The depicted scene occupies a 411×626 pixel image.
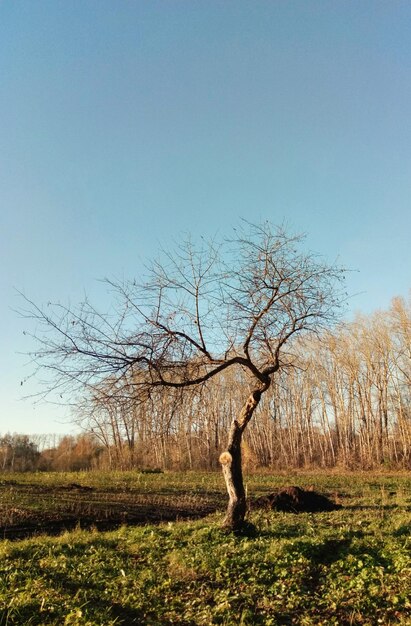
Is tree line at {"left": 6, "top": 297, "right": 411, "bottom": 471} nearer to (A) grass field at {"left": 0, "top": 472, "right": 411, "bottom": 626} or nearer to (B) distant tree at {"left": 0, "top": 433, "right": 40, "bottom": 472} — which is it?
(B) distant tree at {"left": 0, "top": 433, "right": 40, "bottom": 472}

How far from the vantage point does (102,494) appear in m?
17.7

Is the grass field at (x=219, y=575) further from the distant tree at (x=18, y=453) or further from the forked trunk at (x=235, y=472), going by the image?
the distant tree at (x=18, y=453)

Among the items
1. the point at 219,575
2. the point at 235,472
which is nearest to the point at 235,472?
the point at 235,472

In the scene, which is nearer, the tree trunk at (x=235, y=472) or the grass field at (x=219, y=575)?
the grass field at (x=219, y=575)

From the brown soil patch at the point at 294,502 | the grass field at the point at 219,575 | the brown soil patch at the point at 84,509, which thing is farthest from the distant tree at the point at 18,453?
the grass field at the point at 219,575

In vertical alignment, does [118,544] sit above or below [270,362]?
below

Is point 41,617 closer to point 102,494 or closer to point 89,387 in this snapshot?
point 89,387

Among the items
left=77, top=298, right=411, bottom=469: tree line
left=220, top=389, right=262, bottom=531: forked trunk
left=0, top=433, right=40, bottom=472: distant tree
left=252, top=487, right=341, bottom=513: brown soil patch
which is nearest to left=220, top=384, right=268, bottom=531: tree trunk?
left=220, top=389, right=262, bottom=531: forked trunk

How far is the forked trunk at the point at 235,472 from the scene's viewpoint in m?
8.43

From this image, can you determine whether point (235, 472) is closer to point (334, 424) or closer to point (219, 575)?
point (219, 575)

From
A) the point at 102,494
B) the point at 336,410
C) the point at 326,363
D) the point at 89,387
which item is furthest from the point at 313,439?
the point at 89,387

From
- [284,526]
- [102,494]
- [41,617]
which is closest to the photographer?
[41,617]

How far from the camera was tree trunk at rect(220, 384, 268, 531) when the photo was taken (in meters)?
8.43

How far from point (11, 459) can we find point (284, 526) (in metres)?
35.9
